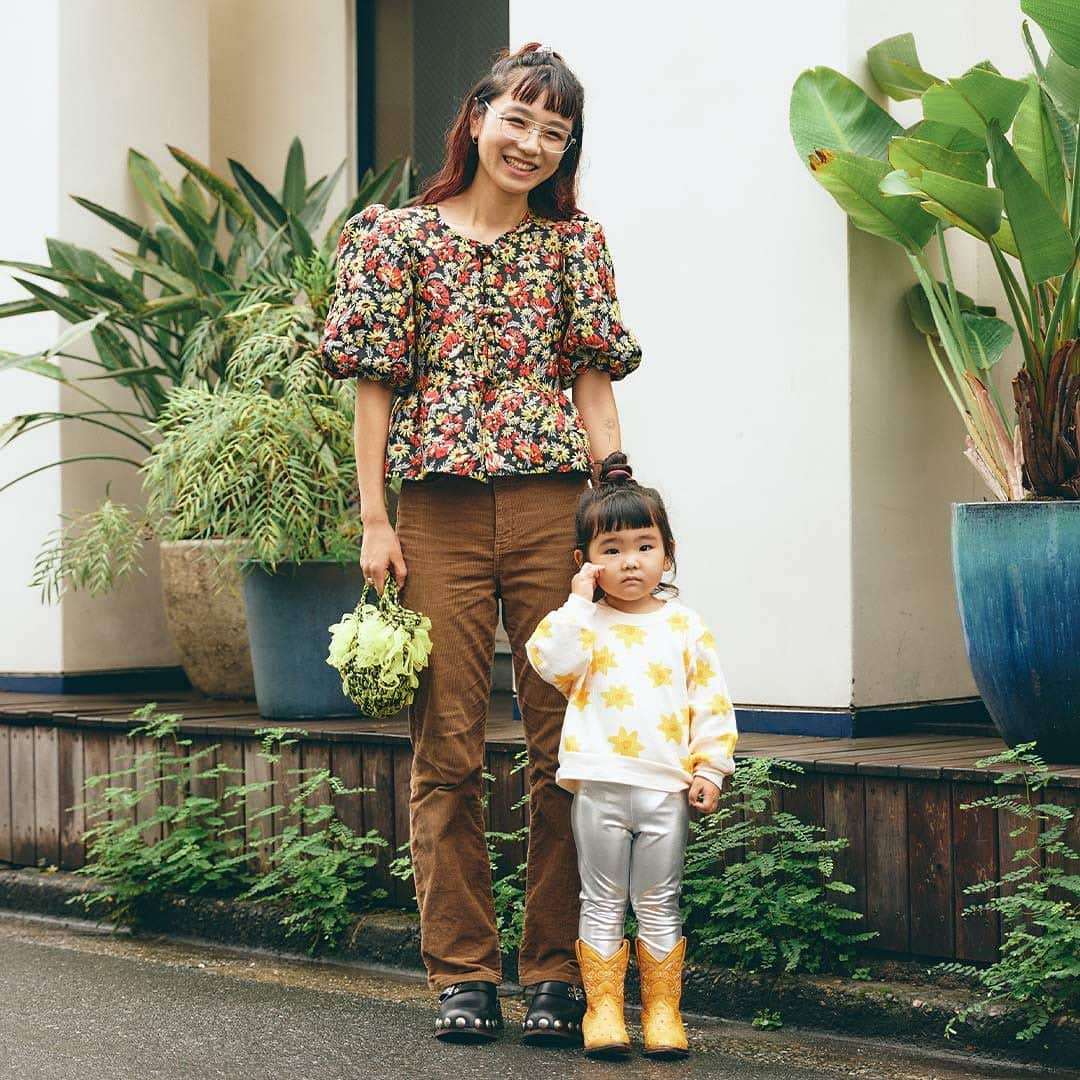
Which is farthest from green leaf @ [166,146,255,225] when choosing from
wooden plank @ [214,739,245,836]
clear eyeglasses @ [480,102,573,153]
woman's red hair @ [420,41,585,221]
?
clear eyeglasses @ [480,102,573,153]

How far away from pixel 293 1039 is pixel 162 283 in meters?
3.16

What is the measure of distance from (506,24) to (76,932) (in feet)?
12.0

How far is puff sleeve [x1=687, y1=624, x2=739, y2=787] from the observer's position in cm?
322

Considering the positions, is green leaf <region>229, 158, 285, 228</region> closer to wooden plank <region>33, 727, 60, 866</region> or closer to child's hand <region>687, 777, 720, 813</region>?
wooden plank <region>33, 727, 60, 866</region>

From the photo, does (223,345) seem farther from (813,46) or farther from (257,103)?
(813,46)

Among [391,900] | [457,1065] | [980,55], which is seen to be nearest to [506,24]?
[980,55]

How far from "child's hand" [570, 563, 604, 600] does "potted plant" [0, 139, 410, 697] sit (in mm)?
2094

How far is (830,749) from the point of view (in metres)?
3.94

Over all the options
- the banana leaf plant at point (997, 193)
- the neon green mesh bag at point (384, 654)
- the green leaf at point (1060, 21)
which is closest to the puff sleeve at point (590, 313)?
the neon green mesh bag at point (384, 654)

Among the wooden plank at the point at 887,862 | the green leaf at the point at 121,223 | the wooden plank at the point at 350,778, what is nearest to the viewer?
the wooden plank at the point at 887,862

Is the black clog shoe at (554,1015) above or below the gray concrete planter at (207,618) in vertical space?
below

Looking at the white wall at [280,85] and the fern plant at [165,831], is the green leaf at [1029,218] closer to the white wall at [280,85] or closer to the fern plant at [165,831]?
the fern plant at [165,831]

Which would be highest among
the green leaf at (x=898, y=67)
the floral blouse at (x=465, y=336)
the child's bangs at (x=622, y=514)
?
the green leaf at (x=898, y=67)

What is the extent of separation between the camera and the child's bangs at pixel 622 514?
10.6 ft
